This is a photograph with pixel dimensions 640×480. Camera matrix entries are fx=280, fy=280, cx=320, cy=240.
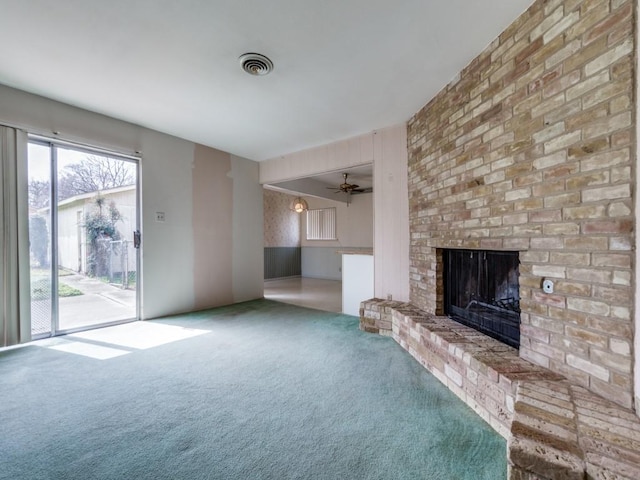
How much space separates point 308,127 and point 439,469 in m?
3.55

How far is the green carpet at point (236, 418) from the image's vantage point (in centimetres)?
133

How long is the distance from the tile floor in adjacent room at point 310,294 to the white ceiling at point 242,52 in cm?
301

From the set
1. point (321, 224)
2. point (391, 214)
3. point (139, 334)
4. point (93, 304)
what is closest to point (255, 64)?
point (391, 214)

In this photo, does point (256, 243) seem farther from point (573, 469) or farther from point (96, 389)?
point (573, 469)

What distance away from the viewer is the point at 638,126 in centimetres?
119

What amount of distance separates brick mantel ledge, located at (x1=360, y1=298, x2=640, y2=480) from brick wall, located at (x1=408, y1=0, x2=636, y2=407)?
0.43 feet

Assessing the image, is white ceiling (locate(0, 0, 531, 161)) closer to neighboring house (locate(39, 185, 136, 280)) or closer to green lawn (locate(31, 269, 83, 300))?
neighboring house (locate(39, 185, 136, 280))

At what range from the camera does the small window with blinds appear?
838 cm

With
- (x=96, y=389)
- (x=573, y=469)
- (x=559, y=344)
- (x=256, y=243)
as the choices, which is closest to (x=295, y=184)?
(x=256, y=243)

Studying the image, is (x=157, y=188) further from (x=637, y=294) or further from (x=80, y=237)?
(x=637, y=294)

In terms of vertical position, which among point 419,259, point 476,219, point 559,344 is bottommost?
point 559,344

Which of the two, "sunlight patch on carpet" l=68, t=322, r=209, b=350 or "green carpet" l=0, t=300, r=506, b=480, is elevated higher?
"sunlight patch on carpet" l=68, t=322, r=209, b=350

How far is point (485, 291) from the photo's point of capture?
231cm

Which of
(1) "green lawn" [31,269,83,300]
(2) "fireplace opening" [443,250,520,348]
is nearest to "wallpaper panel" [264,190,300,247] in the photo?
(1) "green lawn" [31,269,83,300]
